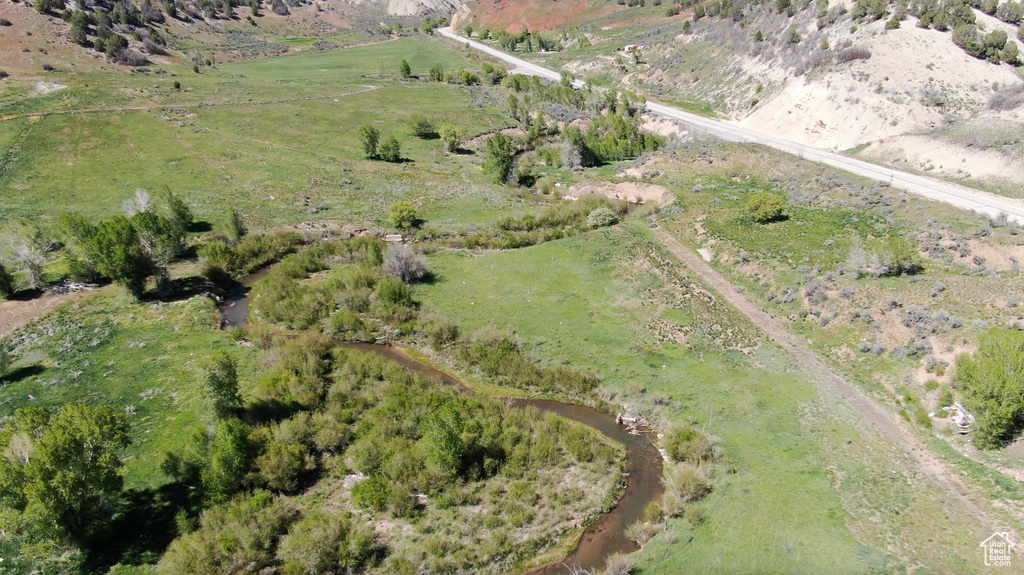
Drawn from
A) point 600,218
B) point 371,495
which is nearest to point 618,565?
point 371,495

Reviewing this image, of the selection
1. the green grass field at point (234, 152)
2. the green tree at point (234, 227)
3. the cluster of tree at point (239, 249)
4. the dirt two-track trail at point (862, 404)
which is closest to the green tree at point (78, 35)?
the green grass field at point (234, 152)

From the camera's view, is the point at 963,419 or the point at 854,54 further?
the point at 854,54

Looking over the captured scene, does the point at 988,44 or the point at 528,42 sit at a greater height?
the point at 528,42

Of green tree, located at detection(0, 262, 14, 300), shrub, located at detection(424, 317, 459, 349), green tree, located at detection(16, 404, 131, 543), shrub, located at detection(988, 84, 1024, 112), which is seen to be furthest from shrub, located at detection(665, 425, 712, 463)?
shrub, located at detection(988, 84, 1024, 112)

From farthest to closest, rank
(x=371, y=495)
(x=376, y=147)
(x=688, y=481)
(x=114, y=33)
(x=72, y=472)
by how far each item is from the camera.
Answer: (x=114, y=33) → (x=376, y=147) → (x=688, y=481) → (x=371, y=495) → (x=72, y=472)

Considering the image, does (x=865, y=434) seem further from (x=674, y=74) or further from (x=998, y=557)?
(x=674, y=74)

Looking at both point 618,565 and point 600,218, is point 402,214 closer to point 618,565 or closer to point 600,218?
point 600,218

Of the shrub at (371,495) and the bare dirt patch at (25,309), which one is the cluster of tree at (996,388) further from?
the bare dirt patch at (25,309)
